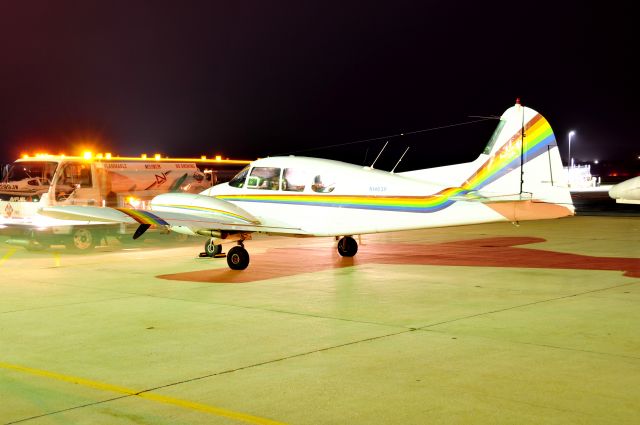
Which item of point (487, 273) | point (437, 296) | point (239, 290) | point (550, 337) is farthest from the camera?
point (487, 273)

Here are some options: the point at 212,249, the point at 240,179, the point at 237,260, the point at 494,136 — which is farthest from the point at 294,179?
the point at 494,136

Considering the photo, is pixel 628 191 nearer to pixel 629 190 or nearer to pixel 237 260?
pixel 629 190

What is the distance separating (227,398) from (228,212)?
31.1 ft

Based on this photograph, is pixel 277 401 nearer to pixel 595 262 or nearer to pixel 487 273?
pixel 487 273

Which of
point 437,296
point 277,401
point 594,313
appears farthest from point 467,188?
point 277,401

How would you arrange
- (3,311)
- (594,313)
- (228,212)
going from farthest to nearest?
1. (228,212)
2. (3,311)
3. (594,313)

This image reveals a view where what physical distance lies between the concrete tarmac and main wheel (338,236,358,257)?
0.77 m

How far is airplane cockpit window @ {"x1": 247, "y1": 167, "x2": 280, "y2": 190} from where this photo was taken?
16.1 metres

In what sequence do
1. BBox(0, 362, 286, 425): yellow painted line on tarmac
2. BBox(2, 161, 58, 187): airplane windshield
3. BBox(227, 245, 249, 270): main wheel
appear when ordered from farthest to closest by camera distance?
BBox(2, 161, 58, 187): airplane windshield < BBox(227, 245, 249, 270): main wheel < BBox(0, 362, 286, 425): yellow painted line on tarmac

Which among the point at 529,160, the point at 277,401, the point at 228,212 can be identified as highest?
the point at 529,160

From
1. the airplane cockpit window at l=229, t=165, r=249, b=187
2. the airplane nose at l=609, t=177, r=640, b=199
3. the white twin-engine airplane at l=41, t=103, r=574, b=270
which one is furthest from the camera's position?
the airplane cockpit window at l=229, t=165, r=249, b=187

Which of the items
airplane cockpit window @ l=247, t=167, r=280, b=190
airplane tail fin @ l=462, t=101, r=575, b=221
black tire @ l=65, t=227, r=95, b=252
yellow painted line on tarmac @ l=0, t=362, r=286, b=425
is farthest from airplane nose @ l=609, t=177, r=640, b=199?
black tire @ l=65, t=227, r=95, b=252

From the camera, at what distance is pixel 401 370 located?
7309 mm

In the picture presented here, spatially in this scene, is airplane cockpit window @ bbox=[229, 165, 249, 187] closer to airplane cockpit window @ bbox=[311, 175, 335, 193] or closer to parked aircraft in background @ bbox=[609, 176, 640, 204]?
airplane cockpit window @ bbox=[311, 175, 335, 193]
